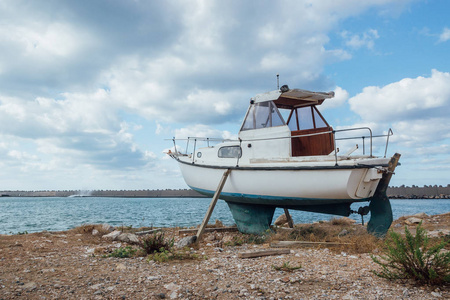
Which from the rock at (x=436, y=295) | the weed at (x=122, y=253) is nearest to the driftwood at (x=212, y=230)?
the weed at (x=122, y=253)

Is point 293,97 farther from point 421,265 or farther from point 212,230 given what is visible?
point 421,265

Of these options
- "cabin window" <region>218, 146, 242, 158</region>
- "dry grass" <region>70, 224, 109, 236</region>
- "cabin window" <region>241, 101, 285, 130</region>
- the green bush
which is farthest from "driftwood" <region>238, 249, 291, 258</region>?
"dry grass" <region>70, 224, 109, 236</region>

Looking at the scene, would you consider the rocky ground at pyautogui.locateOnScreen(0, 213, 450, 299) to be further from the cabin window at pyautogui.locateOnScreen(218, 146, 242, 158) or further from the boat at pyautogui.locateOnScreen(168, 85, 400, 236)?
the cabin window at pyautogui.locateOnScreen(218, 146, 242, 158)

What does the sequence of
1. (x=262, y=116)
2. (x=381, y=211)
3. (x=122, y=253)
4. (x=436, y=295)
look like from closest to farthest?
(x=436, y=295) < (x=122, y=253) < (x=381, y=211) < (x=262, y=116)

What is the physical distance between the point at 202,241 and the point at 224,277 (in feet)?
13.5

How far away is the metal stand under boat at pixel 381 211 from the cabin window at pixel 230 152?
3.78 m

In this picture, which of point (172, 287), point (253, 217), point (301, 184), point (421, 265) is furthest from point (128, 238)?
point (421, 265)

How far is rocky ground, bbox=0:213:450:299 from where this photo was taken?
13.7ft

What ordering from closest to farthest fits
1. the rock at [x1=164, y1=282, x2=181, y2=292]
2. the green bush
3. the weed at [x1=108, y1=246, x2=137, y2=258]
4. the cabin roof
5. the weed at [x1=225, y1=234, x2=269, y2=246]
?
the green bush → the rock at [x1=164, y1=282, x2=181, y2=292] → the weed at [x1=108, y1=246, x2=137, y2=258] → the weed at [x1=225, y1=234, x2=269, y2=246] → the cabin roof

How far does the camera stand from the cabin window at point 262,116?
905 cm

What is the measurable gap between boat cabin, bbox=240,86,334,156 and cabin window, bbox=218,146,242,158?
576 millimetres

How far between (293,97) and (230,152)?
2469 mm

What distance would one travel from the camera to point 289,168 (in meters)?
7.96

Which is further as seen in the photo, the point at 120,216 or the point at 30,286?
the point at 120,216
